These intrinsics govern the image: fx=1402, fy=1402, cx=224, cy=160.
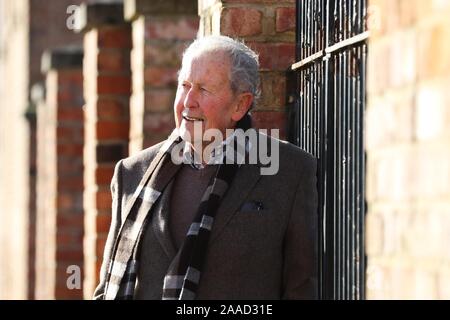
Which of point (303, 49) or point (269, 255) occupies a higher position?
point (303, 49)

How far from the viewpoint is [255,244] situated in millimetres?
3771

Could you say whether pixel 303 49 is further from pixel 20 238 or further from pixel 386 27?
pixel 20 238

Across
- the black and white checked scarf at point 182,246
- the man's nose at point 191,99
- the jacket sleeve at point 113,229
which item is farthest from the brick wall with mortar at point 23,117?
the man's nose at point 191,99

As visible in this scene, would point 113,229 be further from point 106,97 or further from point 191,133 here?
point 106,97

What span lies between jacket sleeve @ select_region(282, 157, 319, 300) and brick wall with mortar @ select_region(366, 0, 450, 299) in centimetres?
70

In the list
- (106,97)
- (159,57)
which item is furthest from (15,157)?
(159,57)

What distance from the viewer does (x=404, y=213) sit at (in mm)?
2758

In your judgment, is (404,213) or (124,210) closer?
(404,213)

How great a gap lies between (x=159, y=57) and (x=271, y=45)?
1488 millimetres

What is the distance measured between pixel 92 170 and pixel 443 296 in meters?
4.78

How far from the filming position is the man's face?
388 cm

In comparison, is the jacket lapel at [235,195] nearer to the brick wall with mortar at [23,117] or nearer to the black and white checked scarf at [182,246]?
the black and white checked scarf at [182,246]

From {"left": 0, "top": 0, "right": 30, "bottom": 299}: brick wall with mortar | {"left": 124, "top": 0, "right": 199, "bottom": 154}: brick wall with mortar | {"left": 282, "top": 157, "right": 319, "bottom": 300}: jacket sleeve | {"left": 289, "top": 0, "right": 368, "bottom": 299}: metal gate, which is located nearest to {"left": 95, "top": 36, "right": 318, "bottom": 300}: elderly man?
{"left": 282, "top": 157, "right": 319, "bottom": 300}: jacket sleeve
